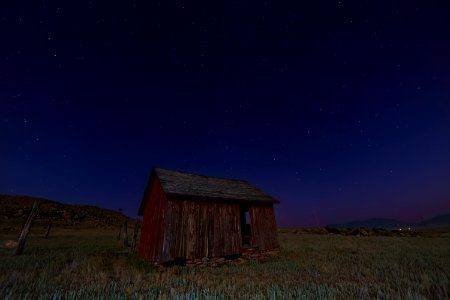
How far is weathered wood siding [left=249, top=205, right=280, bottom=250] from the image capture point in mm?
15004

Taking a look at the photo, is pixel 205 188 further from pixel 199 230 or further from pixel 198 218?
pixel 199 230

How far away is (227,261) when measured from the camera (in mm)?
13102

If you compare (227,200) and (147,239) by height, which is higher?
(227,200)

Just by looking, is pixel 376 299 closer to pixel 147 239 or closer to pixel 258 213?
pixel 258 213

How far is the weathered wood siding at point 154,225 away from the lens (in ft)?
40.6

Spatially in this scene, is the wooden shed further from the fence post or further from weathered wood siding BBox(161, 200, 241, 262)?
the fence post

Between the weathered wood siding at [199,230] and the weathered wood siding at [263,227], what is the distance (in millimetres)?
1463

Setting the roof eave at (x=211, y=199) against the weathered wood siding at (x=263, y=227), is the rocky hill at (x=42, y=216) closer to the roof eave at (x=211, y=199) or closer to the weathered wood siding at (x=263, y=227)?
the weathered wood siding at (x=263, y=227)

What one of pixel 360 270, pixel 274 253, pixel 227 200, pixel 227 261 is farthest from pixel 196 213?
pixel 360 270

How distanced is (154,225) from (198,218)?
9.97 ft

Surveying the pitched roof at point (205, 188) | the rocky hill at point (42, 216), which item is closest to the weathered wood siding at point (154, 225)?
the pitched roof at point (205, 188)

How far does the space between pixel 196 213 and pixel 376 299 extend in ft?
30.4

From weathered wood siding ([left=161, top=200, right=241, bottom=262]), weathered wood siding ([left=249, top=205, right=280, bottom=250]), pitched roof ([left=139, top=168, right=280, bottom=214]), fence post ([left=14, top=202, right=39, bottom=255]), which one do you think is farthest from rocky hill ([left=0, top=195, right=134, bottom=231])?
weathered wood siding ([left=161, top=200, right=241, bottom=262])

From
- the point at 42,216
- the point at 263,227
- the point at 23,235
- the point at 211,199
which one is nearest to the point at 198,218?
the point at 211,199
